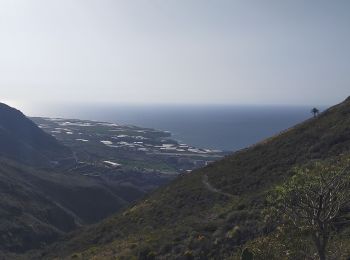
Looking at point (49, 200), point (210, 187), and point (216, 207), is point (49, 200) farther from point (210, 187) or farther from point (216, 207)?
point (216, 207)

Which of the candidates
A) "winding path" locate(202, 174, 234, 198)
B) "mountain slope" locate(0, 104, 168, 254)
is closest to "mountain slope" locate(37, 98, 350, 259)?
"winding path" locate(202, 174, 234, 198)

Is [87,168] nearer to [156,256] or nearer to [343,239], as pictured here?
[156,256]

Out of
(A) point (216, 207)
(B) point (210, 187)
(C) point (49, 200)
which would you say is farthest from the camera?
(C) point (49, 200)

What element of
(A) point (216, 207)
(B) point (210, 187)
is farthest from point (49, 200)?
(A) point (216, 207)

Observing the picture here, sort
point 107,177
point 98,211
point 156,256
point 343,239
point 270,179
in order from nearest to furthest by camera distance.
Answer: point 343,239
point 156,256
point 270,179
point 98,211
point 107,177

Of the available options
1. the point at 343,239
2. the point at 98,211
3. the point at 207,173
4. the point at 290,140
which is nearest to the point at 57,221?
the point at 98,211

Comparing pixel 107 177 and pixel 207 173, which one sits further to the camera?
pixel 107 177

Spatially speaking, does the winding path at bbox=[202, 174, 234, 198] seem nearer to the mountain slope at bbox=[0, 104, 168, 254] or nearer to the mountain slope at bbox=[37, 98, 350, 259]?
the mountain slope at bbox=[37, 98, 350, 259]

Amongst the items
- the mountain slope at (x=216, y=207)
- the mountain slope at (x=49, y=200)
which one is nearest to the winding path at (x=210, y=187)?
the mountain slope at (x=216, y=207)
